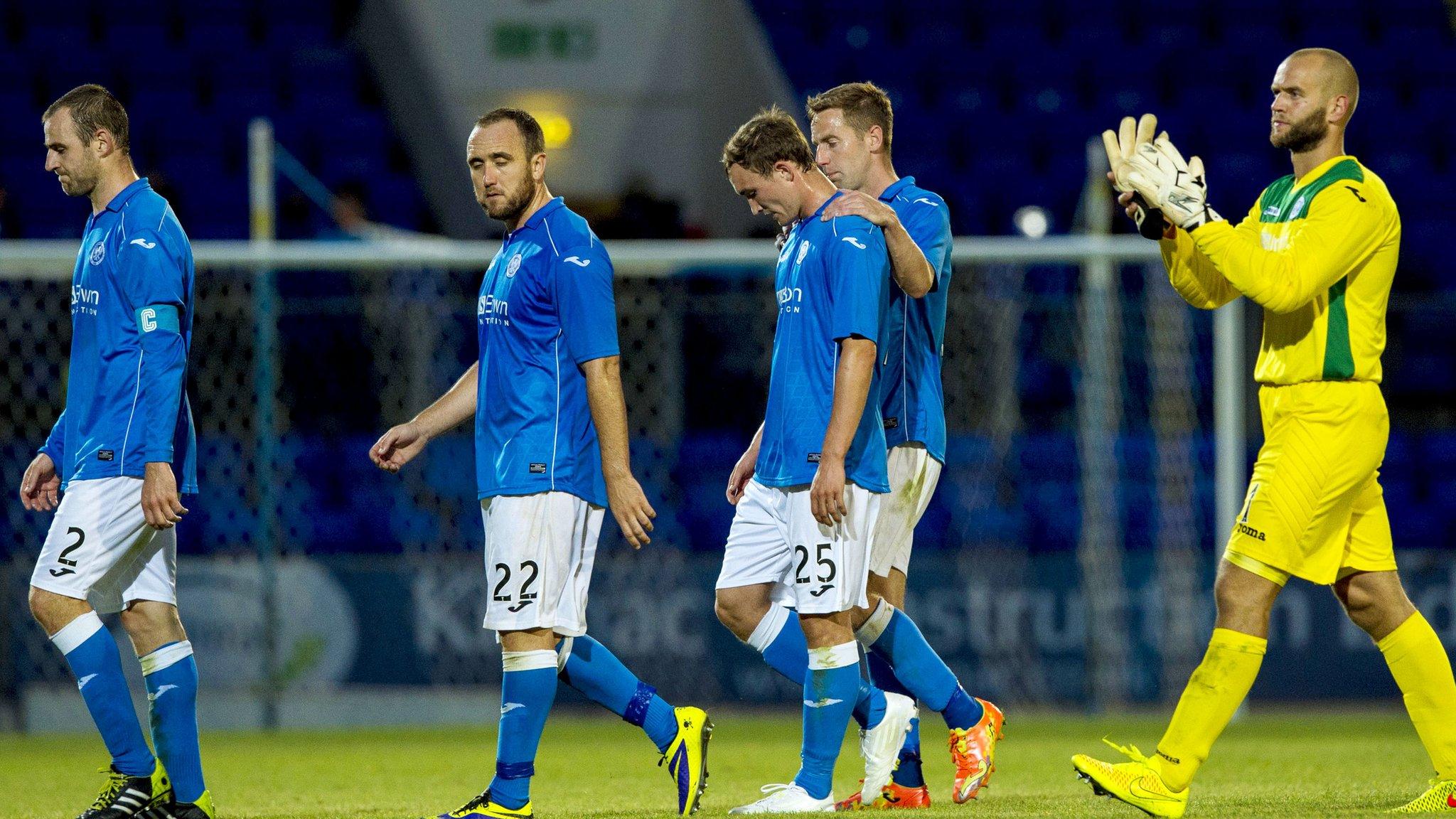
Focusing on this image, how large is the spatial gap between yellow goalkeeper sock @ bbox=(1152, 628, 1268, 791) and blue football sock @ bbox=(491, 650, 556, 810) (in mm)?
1593

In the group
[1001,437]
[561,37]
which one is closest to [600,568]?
[1001,437]

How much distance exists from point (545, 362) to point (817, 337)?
0.77 metres

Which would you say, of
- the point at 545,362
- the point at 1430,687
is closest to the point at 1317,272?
the point at 1430,687

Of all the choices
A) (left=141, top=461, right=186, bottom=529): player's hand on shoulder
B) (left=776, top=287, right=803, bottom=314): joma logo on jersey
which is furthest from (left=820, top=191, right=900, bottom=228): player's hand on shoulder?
(left=141, top=461, right=186, bottom=529): player's hand on shoulder

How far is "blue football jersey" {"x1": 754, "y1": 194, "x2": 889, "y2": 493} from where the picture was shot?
4875mm

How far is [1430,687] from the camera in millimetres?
5090

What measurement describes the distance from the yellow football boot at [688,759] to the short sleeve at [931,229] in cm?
144

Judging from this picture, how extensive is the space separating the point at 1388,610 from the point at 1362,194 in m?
1.16

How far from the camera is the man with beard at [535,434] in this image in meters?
4.66

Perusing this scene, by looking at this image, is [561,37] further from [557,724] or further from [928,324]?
[928,324]

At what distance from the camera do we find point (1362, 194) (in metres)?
4.87

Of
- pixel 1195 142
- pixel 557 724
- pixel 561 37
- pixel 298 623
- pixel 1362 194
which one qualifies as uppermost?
pixel 561 37

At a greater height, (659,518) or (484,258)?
(484,258)

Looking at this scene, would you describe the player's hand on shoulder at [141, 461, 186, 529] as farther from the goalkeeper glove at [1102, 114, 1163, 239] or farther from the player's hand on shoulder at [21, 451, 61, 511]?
the goalkeeper glove at [1102, 114, 1163, 239]
